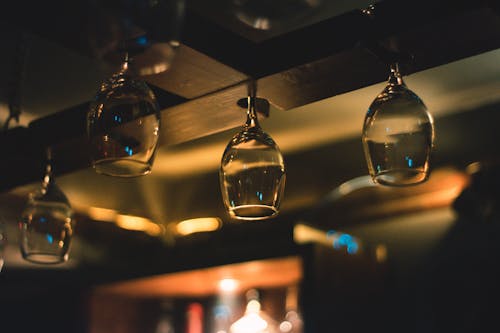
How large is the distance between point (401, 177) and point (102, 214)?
3.51 m

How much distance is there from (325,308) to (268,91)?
214 cm

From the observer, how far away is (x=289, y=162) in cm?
379

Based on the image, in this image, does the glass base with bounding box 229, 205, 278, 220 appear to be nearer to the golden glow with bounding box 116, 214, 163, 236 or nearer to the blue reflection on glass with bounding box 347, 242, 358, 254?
the blue reflection on glass with bounding box 347, 242, 358, 254

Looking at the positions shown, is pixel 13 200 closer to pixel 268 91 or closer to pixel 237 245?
pixel 237 245

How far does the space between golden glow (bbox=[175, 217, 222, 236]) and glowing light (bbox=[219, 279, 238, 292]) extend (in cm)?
34

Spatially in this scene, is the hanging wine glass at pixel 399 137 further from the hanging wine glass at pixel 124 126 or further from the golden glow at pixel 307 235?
the golden glow at pixel 307 235

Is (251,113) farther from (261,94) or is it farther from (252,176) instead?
(252,176)

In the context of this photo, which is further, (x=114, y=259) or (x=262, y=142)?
(x=114, y=259)

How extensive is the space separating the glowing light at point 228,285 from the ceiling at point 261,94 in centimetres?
35

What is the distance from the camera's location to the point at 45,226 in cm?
157

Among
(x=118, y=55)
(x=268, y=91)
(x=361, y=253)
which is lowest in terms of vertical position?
(x=118, y=55)

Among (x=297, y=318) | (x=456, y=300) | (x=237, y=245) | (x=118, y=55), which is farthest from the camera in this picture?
(x=237, y=245)

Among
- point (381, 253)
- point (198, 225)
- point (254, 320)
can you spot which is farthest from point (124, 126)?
point (198, 225)

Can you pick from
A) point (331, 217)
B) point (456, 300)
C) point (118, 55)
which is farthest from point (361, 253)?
point (118, 55)
